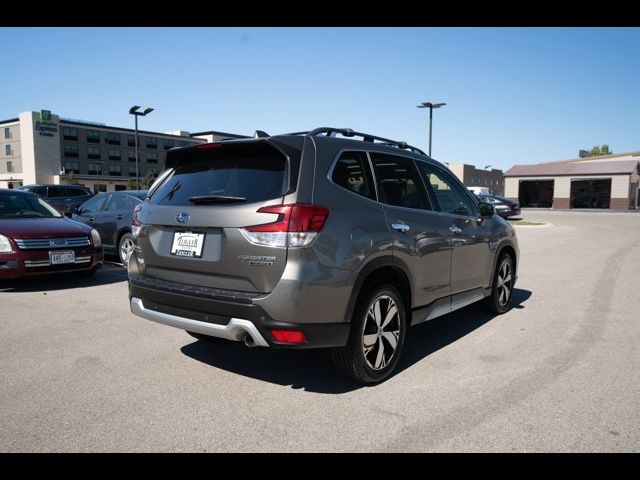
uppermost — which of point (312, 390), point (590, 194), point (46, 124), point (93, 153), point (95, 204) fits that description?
point (46, 124)

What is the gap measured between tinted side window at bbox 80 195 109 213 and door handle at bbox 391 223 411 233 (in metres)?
8.35

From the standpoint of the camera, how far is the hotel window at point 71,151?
3147 inches

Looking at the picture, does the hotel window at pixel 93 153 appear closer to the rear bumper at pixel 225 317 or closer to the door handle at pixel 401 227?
the rear bumper at pixel 225 317

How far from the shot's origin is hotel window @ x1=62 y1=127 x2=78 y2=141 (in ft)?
262

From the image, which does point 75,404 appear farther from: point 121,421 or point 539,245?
point 539,245

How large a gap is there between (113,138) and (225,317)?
299 feet

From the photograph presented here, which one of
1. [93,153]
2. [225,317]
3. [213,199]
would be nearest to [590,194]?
[213,199]

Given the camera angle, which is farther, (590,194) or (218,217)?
(590,194)

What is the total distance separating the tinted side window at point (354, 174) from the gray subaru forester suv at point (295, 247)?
11 mm

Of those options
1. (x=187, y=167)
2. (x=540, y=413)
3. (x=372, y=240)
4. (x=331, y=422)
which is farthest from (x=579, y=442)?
(x=187, y=167)

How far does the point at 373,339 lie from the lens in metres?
3.73

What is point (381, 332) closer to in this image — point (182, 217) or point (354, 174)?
point (354, 174)

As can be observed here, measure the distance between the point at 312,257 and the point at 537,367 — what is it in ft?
7.69

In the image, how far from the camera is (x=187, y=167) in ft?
13.2
